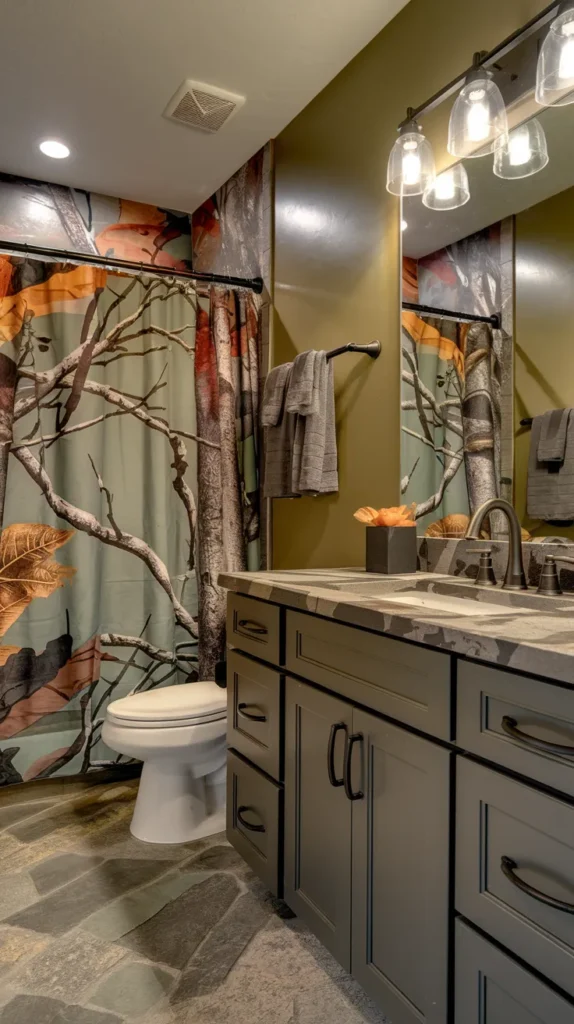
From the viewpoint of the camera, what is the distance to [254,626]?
5.55 ft

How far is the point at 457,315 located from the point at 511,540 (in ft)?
2.11

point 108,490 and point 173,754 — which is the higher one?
point 108,490

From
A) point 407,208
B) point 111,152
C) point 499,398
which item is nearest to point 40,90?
point 111,152

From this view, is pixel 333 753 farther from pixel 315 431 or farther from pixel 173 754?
pixel 315 431

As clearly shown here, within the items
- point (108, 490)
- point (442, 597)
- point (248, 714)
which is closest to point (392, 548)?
point (442, 597)

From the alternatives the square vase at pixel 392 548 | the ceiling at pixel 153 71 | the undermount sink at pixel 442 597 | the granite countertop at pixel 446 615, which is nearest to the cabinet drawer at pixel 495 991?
the granite countertop at pixel 446 615

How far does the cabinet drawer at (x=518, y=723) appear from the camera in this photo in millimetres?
827

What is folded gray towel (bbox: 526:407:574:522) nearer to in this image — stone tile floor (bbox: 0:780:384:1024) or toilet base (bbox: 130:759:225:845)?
stone tile floor (bbox: 0:780:384:1024)

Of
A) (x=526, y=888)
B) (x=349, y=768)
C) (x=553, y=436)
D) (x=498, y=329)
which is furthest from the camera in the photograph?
(x=498, y=329)

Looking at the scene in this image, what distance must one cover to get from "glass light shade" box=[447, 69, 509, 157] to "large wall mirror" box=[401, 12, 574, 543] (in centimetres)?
4

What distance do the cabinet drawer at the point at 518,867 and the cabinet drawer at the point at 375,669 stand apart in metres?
0.11

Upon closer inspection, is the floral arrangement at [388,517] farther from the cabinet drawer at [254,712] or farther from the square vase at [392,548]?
the cabinet drawer at [254,712]

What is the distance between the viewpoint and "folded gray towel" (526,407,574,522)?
1.45 metres

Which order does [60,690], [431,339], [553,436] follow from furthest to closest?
1. [60,690]
2. [431,339]
3. [553,436]
